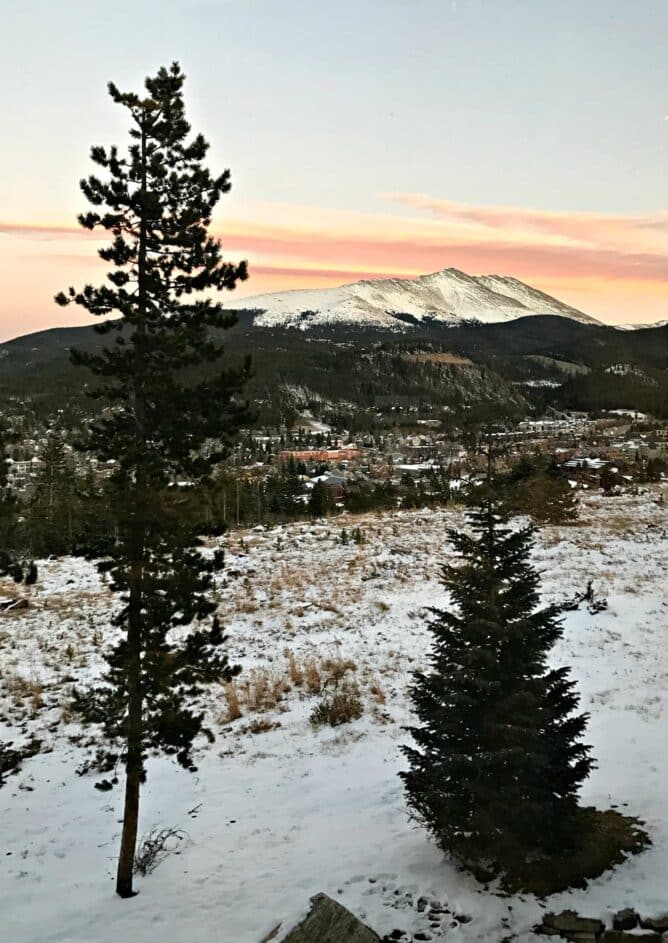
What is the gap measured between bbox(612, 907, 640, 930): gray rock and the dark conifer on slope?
1120 mm

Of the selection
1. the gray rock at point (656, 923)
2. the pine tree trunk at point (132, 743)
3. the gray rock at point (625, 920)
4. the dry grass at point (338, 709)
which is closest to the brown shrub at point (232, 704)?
the dry grass at point (338, 709)

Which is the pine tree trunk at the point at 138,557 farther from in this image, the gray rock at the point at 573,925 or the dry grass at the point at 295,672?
the dry grass at the point at 295,672

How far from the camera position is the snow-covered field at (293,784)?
8977mm

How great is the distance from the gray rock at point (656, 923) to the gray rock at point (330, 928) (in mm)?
3457

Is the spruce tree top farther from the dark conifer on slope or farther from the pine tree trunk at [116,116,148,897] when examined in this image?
the dark conifer on slope

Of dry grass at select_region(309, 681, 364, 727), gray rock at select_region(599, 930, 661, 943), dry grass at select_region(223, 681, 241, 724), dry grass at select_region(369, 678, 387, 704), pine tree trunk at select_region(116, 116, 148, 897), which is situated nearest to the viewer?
gray rock at select_region(599, 930, 661, 943)

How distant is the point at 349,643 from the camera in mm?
19766

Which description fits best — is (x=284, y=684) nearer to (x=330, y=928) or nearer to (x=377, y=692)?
(x=377, y=692)

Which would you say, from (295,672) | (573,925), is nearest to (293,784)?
(295,672)

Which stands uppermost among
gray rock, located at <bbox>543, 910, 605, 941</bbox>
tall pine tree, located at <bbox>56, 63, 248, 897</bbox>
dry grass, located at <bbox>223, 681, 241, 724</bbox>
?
tall pine tree, located at <bbox>56, 63, 248, 897</bbox>

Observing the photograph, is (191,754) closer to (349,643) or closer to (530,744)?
(349,643)

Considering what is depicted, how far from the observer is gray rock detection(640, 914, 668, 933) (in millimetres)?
7750

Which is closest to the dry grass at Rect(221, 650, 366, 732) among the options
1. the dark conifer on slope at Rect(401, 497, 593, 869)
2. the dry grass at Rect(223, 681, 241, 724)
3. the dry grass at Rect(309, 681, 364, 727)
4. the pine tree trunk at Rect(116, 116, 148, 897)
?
the dry grass at Rect(223, 681, 241, 724)

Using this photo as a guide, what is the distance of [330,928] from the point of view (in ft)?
25.7
